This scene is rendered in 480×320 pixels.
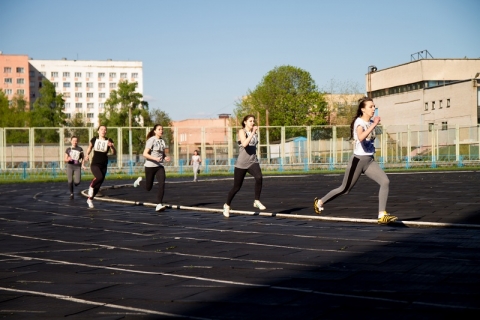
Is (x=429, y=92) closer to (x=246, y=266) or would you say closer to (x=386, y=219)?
(x=386, y=219)

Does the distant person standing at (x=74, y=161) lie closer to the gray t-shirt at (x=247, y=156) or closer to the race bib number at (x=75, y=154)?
the race bib number at (x=75, y=154)

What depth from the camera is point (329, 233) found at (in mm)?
10398

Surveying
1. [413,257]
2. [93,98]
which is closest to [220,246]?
[413,257]

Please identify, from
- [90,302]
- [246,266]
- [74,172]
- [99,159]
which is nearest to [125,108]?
[74,172]

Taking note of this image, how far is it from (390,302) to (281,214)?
8.30 meters

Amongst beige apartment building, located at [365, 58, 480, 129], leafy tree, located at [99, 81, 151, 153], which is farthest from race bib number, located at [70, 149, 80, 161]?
leafy tree, located at [99, 81, 151, 153]

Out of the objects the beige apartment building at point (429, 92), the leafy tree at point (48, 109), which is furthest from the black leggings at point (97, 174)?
the leafy tree at point (48, 109)

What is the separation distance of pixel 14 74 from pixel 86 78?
1682cm

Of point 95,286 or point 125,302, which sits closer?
point 125,302

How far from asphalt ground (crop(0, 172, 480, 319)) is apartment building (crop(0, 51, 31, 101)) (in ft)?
457

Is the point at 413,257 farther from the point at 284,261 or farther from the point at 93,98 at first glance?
the point at 93,98

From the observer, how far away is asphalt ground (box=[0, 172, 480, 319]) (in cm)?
543

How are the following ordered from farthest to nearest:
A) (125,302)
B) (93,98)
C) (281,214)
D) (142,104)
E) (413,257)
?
(93,98), (142,104), (281,214), (413,257), (125,302)

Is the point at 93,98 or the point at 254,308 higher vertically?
the point at 93,98
